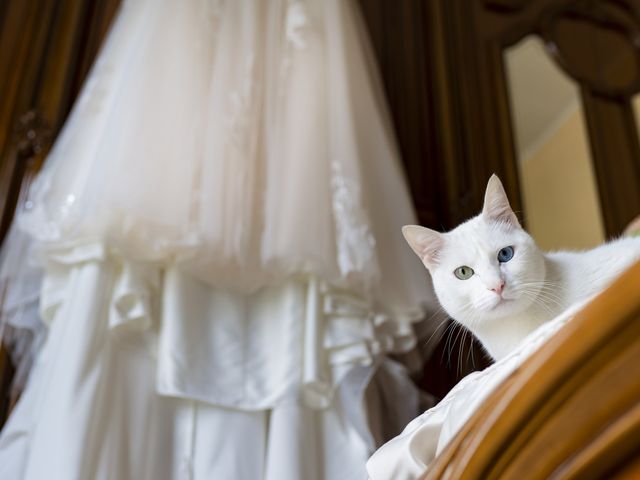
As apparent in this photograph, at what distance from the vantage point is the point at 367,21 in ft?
5.35

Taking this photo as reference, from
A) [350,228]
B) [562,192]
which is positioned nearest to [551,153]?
[562,192]

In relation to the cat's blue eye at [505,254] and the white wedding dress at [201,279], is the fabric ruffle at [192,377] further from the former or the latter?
the cat's blue eye at [505,254]

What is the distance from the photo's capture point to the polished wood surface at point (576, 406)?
270 millimetres

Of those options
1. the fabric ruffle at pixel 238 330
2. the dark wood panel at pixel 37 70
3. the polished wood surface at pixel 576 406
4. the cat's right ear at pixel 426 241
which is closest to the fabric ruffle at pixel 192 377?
the fabric ruffle at pixel 238 330

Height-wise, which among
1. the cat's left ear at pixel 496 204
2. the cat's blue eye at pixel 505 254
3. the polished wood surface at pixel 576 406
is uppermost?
the cat's left ear at pixel 496 204

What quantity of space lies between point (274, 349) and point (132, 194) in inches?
12.6

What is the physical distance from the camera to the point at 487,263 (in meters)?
0.52

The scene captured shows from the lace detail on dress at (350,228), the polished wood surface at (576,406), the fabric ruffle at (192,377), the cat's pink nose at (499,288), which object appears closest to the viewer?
the polished wood surface at (576,406)

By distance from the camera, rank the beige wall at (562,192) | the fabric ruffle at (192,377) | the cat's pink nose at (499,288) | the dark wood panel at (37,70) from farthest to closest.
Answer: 1. the beige wall at (562,192)
2. the dark wood panel at (37,70)
3. the fabric ruffle at (192,377)
4. the cat's pink nose at (499,288)

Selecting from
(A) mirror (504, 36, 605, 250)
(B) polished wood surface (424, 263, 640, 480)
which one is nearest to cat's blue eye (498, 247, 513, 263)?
(B) polished wood surface (424, 263, 640, 480)

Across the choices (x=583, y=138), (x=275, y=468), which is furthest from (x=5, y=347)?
(x=583, y=138)

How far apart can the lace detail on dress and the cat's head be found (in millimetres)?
440

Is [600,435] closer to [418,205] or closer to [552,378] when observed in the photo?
[552,378]

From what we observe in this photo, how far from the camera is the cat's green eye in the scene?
54 cm
